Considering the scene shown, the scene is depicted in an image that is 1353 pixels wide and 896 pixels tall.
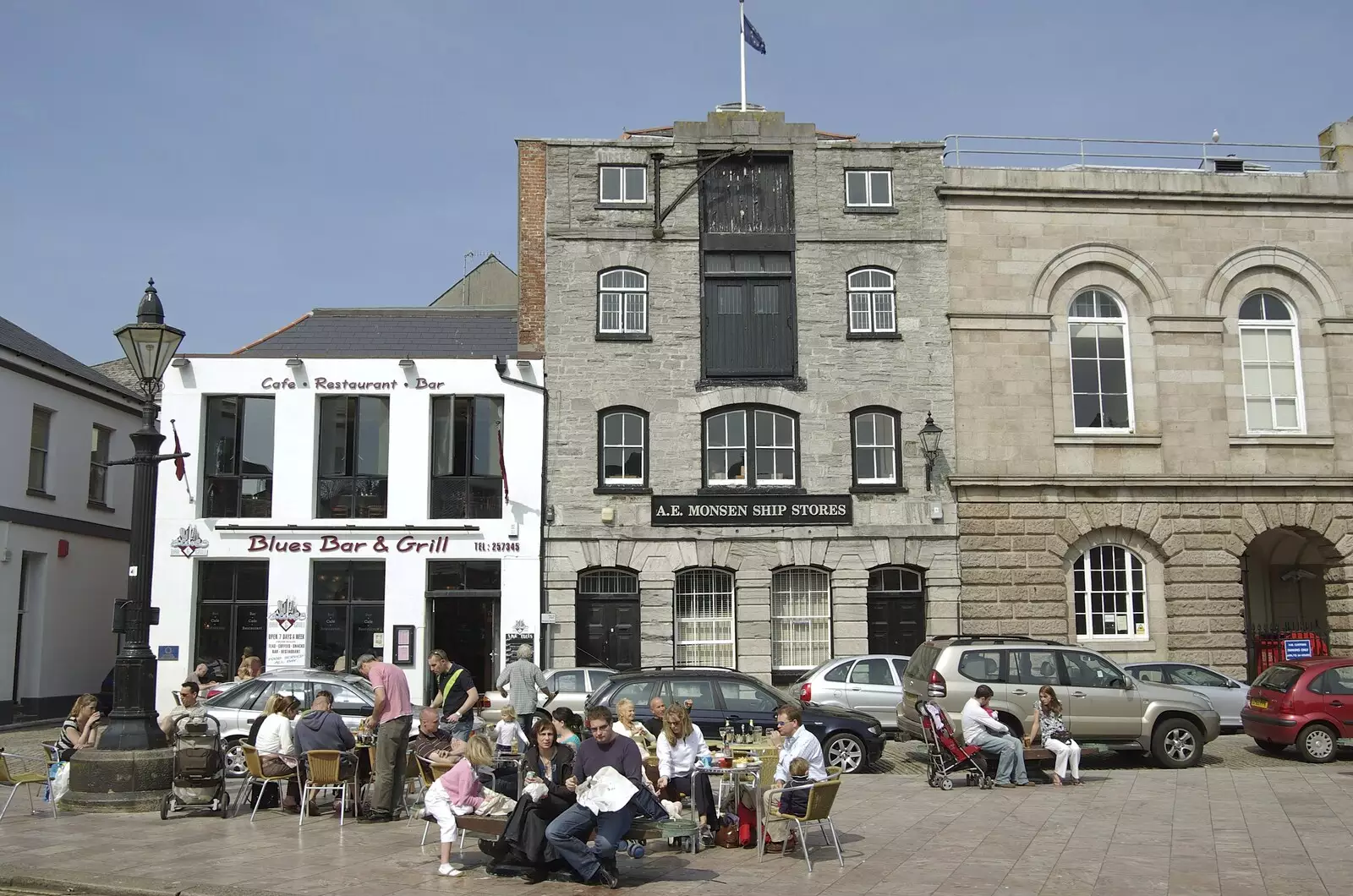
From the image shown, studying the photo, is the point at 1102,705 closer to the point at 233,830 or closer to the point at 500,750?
the point at 500,750

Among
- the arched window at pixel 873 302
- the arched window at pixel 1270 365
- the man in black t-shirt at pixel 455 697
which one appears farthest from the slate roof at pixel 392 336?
the arched window at pixel 1270 365

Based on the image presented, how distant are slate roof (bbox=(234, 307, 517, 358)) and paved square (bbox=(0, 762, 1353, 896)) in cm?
1327

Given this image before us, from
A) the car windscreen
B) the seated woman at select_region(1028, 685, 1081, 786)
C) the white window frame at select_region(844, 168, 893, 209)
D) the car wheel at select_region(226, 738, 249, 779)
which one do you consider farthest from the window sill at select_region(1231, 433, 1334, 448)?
the car wheel at select_region(226, 738, 249, 779)

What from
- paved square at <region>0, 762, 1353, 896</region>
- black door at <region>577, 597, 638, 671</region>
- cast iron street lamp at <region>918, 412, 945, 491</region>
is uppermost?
cast iron street lamp at <region>918, 412, 945, 491</region>

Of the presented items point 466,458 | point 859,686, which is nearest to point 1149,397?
point 859,686

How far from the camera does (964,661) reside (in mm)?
17625

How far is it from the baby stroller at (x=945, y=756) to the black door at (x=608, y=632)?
948 cm

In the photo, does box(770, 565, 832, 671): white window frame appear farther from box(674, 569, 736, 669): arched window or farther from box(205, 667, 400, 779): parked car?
box(205, 667, 400, 779): parked car

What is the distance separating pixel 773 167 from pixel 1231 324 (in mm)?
10415

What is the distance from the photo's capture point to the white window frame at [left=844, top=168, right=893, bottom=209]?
2575 centimetres

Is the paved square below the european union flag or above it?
below

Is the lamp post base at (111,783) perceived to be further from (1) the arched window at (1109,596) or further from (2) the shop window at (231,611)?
(1) the arched window at (1109,596)

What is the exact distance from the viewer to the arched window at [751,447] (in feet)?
81.6

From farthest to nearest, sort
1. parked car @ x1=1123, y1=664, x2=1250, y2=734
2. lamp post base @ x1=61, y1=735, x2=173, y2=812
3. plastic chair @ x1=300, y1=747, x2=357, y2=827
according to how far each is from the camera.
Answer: parked car @ x1=1123, y1=664, x2=1250, y2=734 → lamp post base @ x1=61, y1=735, x2=173, y2=812 → plastic chair @ x1=300, y1=747, x2=357, y2=827
